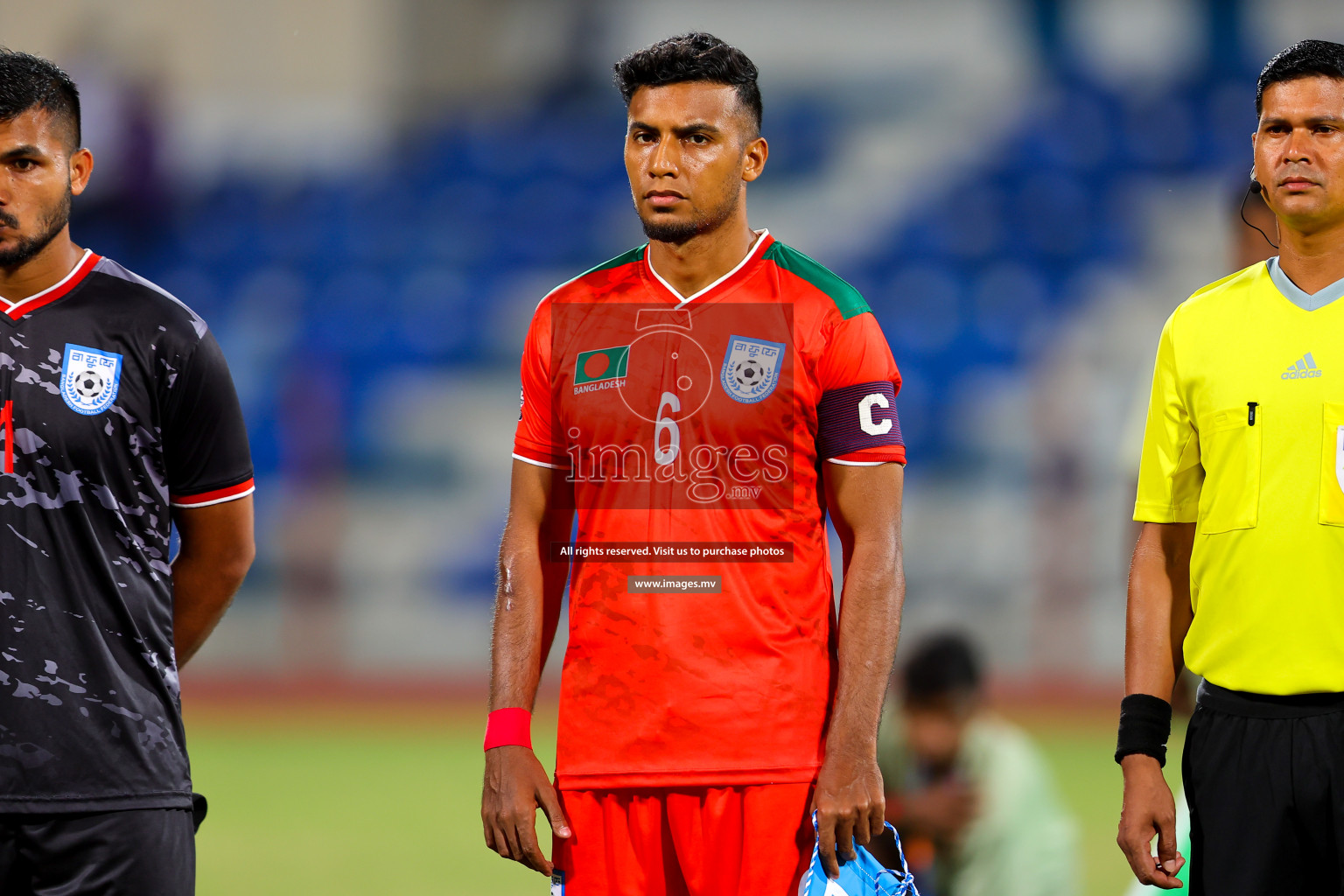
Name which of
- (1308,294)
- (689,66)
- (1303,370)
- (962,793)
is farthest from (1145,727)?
(962,793)

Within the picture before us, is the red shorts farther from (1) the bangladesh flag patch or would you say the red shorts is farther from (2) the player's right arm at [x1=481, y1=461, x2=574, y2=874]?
(1) the bangladesh flag patch

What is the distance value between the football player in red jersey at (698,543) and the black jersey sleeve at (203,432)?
19.6 inches

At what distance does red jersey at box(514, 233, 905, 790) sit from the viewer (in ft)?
7.97

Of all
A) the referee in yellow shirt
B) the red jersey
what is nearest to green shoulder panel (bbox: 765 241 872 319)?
the red jersey

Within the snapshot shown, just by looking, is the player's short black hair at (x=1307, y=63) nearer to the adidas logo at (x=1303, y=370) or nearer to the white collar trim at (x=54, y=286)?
the adidas logo at (x=1303, y=370)

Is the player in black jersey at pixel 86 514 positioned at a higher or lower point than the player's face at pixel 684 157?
lower

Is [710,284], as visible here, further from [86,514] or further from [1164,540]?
[86,514]

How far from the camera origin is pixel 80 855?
2371mm

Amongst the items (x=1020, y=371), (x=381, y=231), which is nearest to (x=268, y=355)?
(x=381, y=231)

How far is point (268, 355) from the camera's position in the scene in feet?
37.2

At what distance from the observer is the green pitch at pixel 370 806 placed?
584 centimetres

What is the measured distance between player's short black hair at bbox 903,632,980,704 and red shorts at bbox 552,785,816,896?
1572 mm

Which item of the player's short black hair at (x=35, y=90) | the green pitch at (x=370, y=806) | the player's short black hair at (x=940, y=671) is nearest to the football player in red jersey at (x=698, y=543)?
the player's short black hair at (x=35, y=90)

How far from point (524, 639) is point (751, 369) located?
603 millimetres
